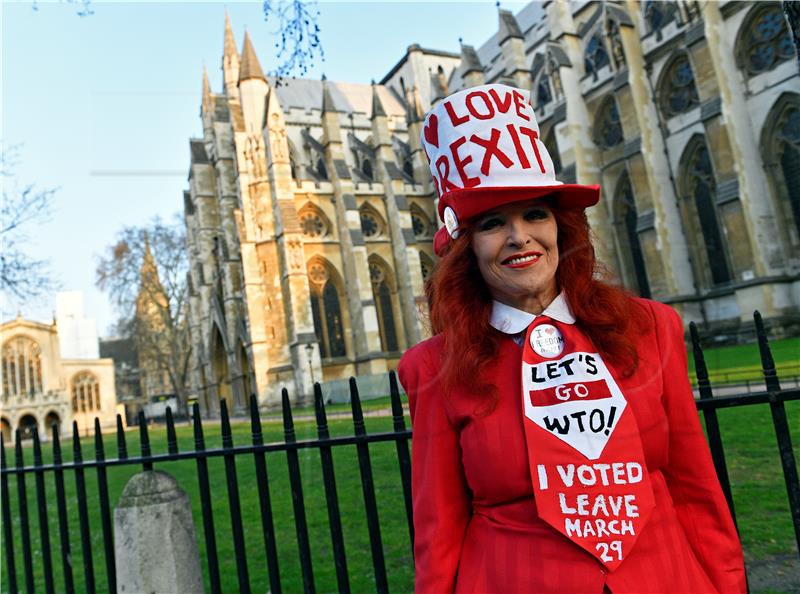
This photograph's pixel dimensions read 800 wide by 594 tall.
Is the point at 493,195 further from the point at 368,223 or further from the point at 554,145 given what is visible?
the point at 368,223

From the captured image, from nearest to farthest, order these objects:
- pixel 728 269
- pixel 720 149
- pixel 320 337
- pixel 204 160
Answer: pixel 720 149
pixel 728 269
pixel 320 337
pixel 204 160

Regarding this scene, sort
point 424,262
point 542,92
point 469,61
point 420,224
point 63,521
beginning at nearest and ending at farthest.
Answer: point 63,521 < point 469,61 < point 542,92 < point 424,262 < point 420,224

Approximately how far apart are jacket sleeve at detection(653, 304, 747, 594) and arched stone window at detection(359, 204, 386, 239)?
27.9 m

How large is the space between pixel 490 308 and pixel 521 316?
0.33 ft

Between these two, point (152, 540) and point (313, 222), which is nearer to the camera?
point (152, 540)

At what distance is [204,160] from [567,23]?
64.9 ft

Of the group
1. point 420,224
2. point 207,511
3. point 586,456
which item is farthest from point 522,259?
point 420,224

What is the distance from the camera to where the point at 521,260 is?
1.54 metres

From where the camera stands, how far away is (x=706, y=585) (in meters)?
1.44

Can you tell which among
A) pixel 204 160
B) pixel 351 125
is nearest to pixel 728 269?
pixel 351 125

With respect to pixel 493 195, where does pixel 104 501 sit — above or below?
below

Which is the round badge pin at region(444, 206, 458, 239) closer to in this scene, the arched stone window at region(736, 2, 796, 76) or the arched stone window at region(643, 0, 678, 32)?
the arched stone window at region(736, 2, 796, 76)

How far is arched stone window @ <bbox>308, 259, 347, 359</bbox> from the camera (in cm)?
2694

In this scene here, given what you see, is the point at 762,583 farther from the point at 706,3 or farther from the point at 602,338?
the point at 706,3
